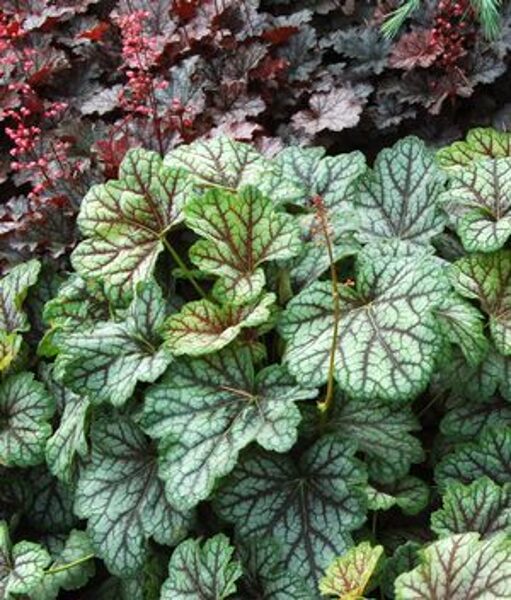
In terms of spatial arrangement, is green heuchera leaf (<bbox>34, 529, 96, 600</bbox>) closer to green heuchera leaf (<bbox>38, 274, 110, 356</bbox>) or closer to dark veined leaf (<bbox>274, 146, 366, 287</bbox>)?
green heuchera leaf (<bbox>38, 274, 110, 356</bbox>)

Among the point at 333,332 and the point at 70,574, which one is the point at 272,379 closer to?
the point at 333,332

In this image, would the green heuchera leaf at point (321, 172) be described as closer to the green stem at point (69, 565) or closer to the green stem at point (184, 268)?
the green stem at point (184, 268)

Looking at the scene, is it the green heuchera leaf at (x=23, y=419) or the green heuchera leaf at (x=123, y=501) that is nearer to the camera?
the green heuchera leaf at (x=123, y=501)

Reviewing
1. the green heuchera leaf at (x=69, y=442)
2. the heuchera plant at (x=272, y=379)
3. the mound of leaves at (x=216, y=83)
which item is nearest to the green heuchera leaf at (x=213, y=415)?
the heuchera plant at (x=272, y=379)

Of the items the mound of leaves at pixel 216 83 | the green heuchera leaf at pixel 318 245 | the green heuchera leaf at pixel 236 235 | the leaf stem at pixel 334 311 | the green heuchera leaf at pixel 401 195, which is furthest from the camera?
the mound of leaves at pixel 216 83

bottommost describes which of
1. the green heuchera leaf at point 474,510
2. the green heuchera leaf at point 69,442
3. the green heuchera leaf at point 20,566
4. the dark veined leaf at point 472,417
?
the green heuchera leaf at point 474,510

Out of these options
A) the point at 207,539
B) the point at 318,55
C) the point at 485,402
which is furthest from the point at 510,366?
the point at 318,55

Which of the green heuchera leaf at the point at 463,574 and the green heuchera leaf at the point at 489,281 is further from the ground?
the green heuchera leaf at the point at 489,281
